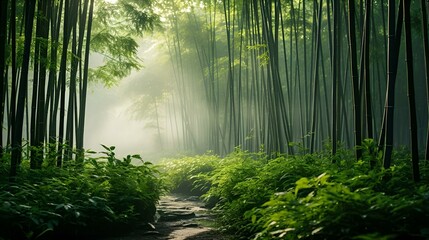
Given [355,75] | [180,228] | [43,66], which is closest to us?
[355,75]

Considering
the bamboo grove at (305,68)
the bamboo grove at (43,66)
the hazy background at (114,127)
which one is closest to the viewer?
the bamboo grove at (305,68)

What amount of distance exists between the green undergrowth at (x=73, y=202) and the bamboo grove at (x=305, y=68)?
194cm

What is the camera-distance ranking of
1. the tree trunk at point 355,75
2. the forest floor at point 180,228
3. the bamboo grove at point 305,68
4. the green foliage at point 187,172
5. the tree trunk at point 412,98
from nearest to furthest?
the tree trunk at point 412,98 → the tree trunk at point 355,75 → the bamboo grove at point 305,68 → the forest floor at point 180,228 → the green foliage at point 187,172

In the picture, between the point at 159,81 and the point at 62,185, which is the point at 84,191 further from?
the point at 159,81

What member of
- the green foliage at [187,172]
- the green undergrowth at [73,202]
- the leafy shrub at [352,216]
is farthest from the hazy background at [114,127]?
the leafy shrub at [352,216]

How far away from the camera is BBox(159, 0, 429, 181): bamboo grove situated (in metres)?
3.24

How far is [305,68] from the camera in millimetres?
7762

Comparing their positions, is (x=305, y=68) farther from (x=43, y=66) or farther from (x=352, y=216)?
(x=352, y=216)

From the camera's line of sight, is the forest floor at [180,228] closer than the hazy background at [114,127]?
Yes

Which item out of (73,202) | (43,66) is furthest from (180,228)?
(43,66)

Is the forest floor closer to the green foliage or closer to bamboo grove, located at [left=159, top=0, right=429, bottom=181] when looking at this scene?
bamboo grove, located at [left=159, top=0, right=429, bottom=181]

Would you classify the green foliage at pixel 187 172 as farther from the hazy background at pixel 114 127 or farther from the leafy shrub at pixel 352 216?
the hazy background at pixel 114 127

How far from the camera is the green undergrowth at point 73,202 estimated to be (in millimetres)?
2711

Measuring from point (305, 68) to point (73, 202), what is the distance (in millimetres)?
5617
